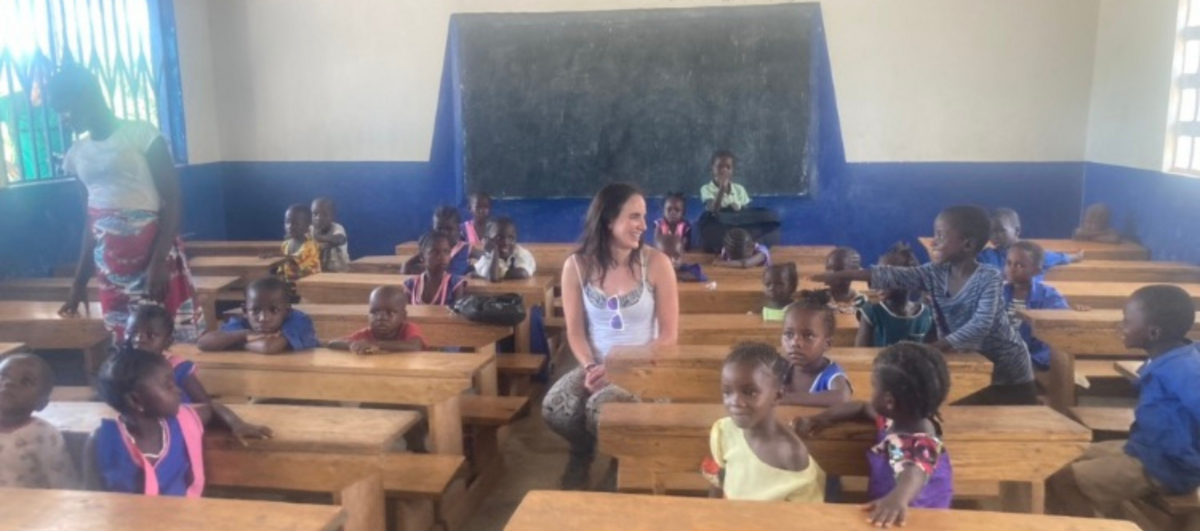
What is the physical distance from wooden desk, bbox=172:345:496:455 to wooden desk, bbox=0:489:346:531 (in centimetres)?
93

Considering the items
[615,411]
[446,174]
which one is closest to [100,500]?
[615,411]

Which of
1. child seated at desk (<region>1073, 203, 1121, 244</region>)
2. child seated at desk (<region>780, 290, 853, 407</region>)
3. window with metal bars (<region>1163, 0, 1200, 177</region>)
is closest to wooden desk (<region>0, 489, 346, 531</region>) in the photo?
child seated at desk (<region>780, 290, 853, 407</region>)

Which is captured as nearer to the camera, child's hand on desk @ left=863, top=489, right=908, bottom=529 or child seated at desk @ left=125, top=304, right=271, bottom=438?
child's hand on desk @ left=863, top=489, right=908, bottom=529

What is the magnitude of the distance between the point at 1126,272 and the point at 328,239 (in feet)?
15.7

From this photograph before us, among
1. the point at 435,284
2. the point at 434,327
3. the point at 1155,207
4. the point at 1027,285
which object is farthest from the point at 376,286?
the point at 1155,207

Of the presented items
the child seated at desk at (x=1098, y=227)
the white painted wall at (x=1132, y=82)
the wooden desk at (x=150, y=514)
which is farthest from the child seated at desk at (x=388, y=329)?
the child seated at desk at (x=1098, y=227)

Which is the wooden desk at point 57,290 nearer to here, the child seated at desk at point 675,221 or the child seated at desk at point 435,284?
the child seated at desk at point 435,284

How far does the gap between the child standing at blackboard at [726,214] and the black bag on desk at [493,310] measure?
8.44 feet

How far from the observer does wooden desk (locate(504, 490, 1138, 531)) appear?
1.59 meters

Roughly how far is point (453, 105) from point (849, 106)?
321 cm

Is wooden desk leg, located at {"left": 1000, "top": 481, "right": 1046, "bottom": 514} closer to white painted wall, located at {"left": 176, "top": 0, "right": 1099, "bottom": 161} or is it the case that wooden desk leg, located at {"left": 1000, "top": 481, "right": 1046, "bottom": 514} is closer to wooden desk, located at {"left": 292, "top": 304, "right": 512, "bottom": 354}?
wooden desk, located at {"left": 292, "top": 304, "right": 512, "bottom": 354}

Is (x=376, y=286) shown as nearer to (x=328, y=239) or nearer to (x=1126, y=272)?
(x=328, y=239)

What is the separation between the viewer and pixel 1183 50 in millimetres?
5137

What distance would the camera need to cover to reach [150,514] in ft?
5.60
